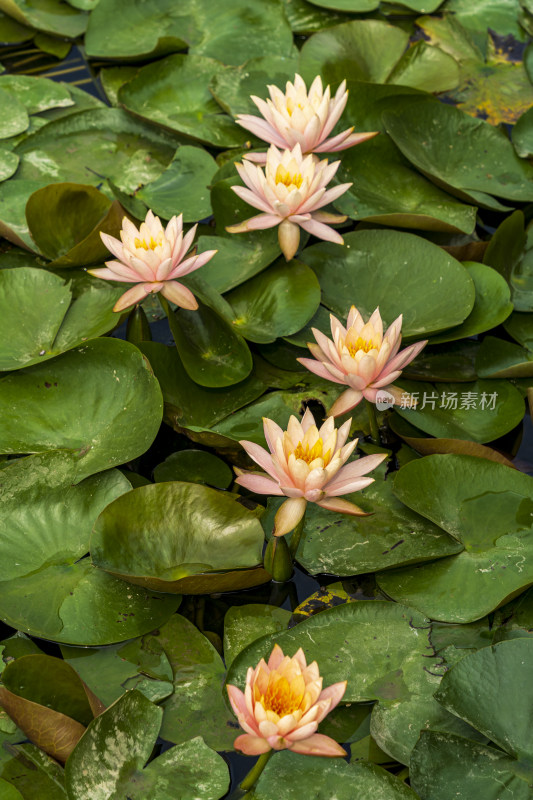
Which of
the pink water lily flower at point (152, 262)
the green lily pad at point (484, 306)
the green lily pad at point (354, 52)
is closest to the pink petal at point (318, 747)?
the pink water lily flower at point (152, 262)

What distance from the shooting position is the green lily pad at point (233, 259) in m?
2.77

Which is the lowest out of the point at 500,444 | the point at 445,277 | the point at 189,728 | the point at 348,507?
the point at 189,728

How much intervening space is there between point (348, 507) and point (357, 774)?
Result: 637 mm

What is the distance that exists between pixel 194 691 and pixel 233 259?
154 centimetres

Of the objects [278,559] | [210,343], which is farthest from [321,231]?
[278,559]

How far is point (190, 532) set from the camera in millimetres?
2184

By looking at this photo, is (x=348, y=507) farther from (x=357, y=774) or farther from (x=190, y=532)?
(x=357, y=774)

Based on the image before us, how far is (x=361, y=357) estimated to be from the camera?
214cm

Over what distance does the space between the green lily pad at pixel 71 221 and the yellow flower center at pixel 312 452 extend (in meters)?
1.32

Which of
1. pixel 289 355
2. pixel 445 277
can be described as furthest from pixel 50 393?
pixel 445 277

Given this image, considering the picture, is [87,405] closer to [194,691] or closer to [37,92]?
[194,691]

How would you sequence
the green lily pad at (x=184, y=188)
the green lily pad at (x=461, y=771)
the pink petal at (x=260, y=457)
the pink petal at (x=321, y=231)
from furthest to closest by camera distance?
the green lily pad at (x=184, y=188), the pink petal at (x=321, y=231), the pink petal at (x=260, y=457), the green lily pad at (x=461, y=771)

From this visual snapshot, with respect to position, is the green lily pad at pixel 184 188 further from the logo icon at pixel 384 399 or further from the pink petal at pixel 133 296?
the logo icon at pixel 384 399

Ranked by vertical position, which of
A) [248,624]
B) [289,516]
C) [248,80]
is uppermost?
[248,80]
